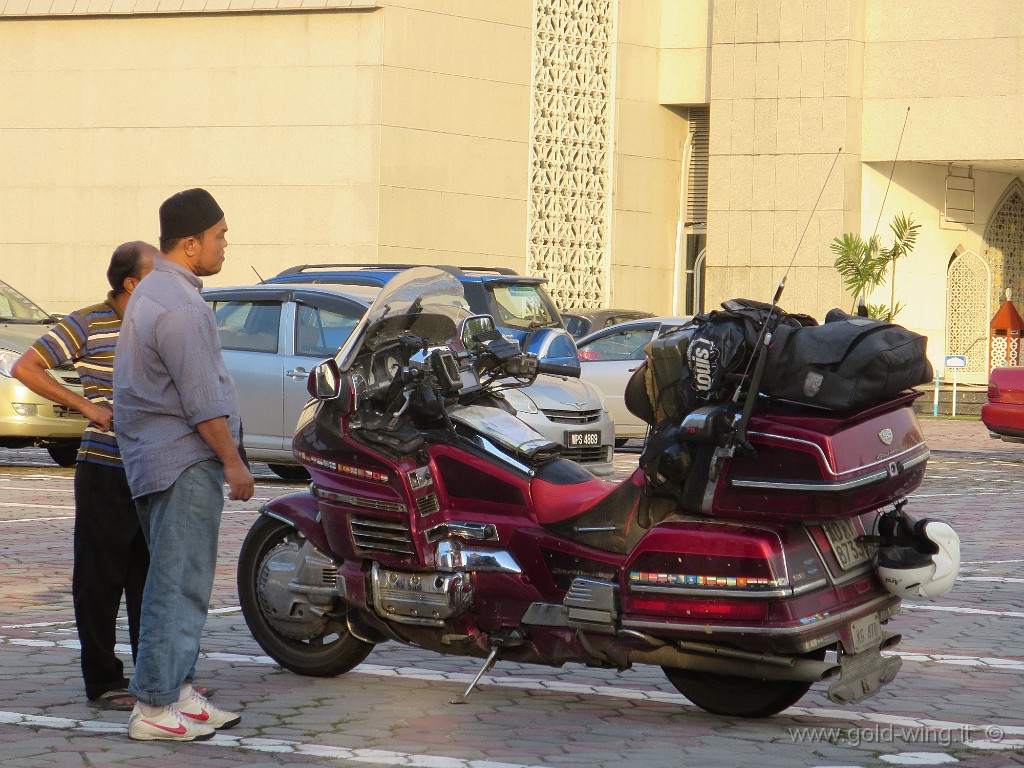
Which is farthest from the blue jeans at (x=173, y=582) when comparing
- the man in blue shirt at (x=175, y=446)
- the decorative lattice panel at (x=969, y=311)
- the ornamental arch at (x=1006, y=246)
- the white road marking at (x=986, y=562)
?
the ornamental arch at (x=1006, y=246)

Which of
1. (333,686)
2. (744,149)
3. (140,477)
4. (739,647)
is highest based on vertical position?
(744,149)

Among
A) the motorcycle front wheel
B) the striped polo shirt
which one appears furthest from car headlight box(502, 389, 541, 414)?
the striped polo shirt

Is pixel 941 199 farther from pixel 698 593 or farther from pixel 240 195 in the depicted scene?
pixel 698 593

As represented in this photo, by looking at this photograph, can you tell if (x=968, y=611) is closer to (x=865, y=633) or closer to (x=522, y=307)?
(x=865, y=633)

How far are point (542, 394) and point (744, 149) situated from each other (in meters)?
22.4

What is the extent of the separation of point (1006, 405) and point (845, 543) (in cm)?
1390

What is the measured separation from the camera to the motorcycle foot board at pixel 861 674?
20.5ft

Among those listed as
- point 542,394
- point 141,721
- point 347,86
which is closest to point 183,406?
point 141,721

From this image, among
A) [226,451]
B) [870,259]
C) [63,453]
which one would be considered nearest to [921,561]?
[226,451]

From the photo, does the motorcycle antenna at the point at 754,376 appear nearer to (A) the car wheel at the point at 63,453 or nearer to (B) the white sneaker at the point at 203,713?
(B) the white sneaker at the point at 203,713

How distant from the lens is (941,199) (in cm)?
3750

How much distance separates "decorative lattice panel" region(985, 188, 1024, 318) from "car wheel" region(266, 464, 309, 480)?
25439 mm

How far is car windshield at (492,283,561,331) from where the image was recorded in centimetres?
1722

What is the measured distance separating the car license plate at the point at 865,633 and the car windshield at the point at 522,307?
1068 cm
